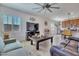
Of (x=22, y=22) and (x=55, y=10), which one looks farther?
(x=22, y=22)

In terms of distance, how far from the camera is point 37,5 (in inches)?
Result: 76.8

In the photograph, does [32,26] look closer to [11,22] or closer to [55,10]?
[11,22]

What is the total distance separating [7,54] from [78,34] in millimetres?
1498

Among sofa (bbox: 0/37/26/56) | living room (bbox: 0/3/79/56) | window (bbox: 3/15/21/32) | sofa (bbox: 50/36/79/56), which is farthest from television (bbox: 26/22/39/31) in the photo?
sofa (bbox: 50/36/79/56)

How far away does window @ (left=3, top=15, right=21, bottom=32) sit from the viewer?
6.38 ft

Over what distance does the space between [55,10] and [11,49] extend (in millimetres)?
1216

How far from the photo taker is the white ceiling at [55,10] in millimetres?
1886

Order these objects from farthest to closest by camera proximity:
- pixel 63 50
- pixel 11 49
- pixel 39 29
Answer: pixel 39 29, pixel 11 49, pixel 63 50

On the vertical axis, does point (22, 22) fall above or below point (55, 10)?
below

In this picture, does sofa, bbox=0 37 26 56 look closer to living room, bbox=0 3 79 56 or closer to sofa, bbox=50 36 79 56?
living room, bbox=0 3 79 56

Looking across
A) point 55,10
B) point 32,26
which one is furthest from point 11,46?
point 55,10

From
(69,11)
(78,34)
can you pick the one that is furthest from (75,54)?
(69,11)

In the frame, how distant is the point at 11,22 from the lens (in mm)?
2055

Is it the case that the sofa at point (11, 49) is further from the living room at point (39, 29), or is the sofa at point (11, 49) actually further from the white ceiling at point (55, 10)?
the white ceiling at point (55, 10)
